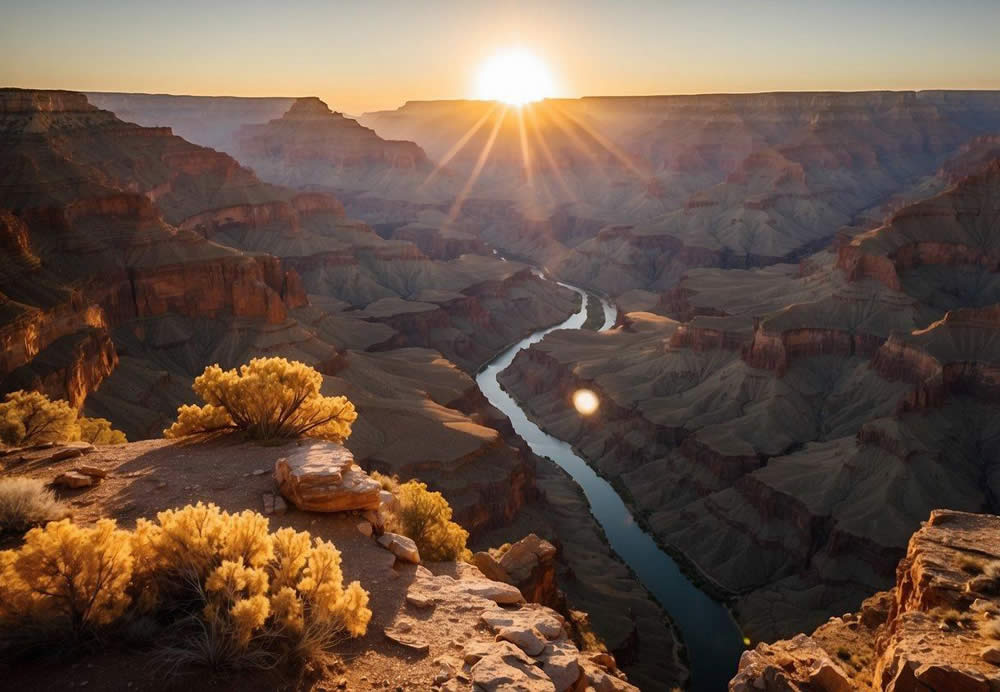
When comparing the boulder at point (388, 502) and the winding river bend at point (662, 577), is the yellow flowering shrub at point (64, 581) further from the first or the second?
the winding river bend at point (662, 577)

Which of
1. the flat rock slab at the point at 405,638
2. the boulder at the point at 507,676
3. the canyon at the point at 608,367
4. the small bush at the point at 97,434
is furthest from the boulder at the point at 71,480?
the canyon at the point at 608,367

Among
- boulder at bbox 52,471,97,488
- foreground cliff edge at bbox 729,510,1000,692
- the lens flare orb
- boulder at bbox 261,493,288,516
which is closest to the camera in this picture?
foreground cliff edge at bbox 729,510,1000,692

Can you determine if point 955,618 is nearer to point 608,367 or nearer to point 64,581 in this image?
point 64,581

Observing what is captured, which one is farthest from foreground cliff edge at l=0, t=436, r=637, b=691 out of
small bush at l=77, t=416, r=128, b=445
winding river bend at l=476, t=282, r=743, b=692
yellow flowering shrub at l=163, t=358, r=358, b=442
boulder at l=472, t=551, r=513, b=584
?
winding river bend at l=476, t=282, r=743, b=692

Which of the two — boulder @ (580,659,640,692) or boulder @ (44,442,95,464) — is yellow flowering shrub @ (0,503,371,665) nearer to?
boulder @ (580,659,640,692)

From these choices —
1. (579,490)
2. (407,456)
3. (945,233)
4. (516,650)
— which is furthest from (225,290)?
(945,233)

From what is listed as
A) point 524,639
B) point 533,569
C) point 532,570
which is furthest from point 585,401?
point 524,639
